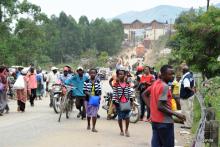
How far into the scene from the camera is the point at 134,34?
195000 mm

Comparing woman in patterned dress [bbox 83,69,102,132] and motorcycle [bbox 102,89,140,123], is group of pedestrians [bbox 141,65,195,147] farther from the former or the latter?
motorcycle [bbox 102,89,140,123]

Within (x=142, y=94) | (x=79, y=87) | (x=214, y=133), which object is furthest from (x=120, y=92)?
(x=214, y=133)

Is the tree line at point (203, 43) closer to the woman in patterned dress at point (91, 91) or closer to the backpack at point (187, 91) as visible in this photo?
the backpack at point (187, 91)

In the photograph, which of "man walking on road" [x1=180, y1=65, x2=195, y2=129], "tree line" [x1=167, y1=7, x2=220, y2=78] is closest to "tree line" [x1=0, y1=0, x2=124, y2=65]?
"tree line" [x1=167, y1=7, x2=220, y2=78]

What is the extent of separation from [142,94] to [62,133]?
462cm

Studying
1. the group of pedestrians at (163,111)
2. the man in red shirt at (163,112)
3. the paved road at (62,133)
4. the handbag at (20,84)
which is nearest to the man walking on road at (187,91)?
the paved road at (62,133)

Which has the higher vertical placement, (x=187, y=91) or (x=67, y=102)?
(x=187, y=91)

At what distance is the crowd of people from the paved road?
386 millimetres

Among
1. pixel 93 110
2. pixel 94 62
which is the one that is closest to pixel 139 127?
pixel 93 110

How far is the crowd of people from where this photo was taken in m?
8.24

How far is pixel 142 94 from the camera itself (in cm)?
913

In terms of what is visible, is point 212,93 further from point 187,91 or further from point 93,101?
point 93,101

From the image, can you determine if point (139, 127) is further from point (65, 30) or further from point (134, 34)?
point (134, 34)

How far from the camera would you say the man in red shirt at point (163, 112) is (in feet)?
26.8
